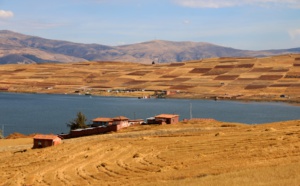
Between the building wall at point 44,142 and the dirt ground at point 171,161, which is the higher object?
the dirt ground at point 171,161

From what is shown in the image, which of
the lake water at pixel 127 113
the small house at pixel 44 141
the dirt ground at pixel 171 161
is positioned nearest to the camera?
the dirt ground at pixel 171 161

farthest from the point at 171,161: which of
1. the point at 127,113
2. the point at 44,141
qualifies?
the point at 127,113

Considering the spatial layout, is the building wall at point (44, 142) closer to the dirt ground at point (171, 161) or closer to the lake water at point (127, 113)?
the dirt ground at point (171, 161)

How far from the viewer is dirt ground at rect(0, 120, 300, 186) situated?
27844 millimetres

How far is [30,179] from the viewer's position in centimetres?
3438

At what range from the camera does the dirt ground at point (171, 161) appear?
27844 mm

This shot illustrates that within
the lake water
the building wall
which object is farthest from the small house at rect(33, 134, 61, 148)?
the lake water

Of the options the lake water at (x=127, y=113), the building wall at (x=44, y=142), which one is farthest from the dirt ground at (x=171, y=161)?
the lake water at (x=127, y=113)

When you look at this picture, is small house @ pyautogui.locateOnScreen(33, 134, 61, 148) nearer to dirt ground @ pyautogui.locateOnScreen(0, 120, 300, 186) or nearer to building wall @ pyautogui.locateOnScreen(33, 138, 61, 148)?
building wall @ pyautogui.locateOnScreen(33, 138, 61, 148)

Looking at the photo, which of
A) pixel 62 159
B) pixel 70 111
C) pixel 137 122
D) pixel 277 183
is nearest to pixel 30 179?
pixel 62 159

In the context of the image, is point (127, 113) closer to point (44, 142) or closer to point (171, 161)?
point (44, 142)

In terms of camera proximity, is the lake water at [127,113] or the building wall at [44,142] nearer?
the building wall at [44,142]

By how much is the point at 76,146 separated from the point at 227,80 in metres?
158

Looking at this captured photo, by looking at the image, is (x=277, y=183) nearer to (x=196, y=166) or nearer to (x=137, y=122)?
(x=196, y=166)
